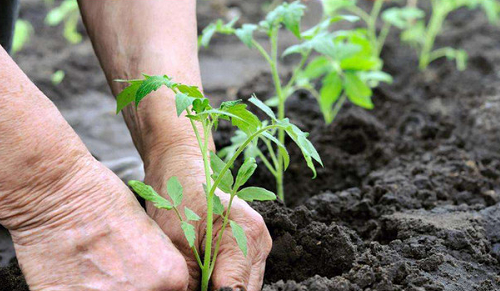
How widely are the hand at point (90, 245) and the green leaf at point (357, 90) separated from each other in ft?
4.88

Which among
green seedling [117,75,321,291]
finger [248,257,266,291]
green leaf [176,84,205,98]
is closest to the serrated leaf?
green seedling [117,75,321,291]

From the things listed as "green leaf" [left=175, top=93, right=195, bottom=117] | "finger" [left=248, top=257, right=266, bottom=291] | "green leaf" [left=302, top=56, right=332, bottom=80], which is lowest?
"finger" [left=248, top=257, right=266, bottom=291]

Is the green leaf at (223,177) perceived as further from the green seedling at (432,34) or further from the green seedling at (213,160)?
the green seedling at (432,34)

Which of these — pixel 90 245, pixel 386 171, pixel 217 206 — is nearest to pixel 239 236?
pixel 217 206

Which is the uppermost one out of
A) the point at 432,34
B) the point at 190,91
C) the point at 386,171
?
the point at 190,91

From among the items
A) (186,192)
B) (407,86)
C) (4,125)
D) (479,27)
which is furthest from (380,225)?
(479,27)

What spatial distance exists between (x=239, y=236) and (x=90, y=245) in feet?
1.10

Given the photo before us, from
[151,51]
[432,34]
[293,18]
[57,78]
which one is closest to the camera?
[151,51]

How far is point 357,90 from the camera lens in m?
A: 2.68

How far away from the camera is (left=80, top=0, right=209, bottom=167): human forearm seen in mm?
1790

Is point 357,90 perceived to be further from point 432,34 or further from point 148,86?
point 432,34

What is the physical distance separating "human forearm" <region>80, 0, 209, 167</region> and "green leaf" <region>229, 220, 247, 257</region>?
1.33 ft

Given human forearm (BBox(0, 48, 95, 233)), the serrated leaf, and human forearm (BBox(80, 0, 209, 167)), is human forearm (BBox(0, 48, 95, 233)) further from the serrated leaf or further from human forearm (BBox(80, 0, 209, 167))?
human forearm (BBox(80, 0, 209, 167))

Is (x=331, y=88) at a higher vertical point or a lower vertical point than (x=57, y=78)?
higher
